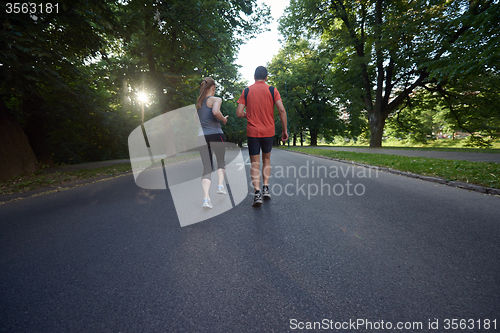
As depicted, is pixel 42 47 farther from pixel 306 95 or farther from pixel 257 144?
pixel 306 95

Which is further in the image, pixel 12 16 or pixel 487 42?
pixel 487 42

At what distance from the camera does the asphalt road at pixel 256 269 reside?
1.43 m

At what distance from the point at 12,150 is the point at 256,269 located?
34.1 feet

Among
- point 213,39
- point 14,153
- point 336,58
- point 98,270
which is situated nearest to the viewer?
point 98,270

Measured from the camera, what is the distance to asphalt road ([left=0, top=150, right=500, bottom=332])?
143 cm

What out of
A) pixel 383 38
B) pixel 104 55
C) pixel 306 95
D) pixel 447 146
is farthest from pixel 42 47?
pixel 447 146

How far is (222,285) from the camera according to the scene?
1.76 meters

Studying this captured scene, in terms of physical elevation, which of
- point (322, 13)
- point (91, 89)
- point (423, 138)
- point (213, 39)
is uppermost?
point (322, 13)

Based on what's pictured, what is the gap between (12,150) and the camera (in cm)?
765

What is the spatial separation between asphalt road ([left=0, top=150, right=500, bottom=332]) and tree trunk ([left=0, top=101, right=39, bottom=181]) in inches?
222

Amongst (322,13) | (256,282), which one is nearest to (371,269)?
(256,282)

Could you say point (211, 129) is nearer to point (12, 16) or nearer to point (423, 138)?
point (12, 16)

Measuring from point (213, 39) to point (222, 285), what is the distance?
1135 cm

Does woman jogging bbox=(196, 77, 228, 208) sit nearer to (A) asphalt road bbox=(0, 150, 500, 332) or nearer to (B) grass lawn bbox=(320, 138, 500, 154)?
(A) asphalt road bbox=(0, 150, 500, 332)
